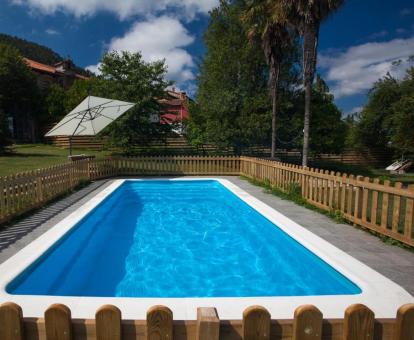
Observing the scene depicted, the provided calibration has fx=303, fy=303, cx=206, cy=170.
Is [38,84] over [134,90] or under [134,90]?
over

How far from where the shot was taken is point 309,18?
11.0 meters

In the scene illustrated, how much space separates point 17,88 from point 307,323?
3909 cm

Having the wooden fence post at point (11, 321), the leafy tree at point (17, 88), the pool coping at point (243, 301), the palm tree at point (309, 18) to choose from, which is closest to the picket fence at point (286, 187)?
the pool coping at point (243, 301)

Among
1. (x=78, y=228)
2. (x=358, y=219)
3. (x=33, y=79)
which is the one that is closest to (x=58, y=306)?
(x=78, y=228)

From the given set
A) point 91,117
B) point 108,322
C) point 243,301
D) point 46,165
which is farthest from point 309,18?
point 46,165

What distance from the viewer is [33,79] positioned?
115 feet

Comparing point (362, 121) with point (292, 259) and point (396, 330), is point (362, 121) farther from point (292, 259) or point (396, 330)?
point (396, 330)

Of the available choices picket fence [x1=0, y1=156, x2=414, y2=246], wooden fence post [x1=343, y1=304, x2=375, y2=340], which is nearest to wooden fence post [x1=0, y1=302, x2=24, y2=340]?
wooden fence post [x1=343, y1=304, x2=375, y2=340]

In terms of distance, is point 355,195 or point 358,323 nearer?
point 358,323

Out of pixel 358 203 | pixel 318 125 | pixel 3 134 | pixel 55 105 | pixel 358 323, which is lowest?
pixel 358 203

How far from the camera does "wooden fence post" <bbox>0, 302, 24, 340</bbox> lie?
141 centimetres

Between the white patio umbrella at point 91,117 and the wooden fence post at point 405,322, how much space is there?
12489mm

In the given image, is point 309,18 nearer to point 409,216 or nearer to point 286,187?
point 286,187

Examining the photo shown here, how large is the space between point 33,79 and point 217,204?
3386 centimetres
